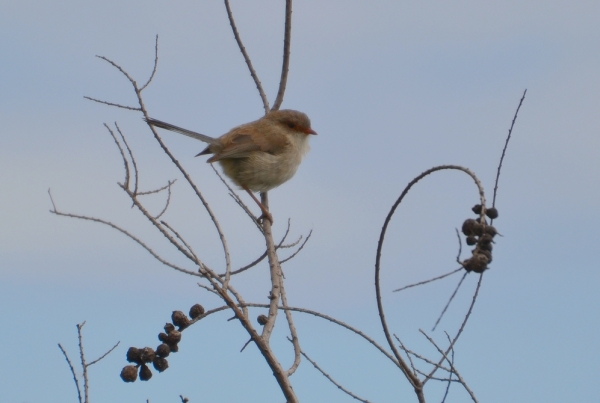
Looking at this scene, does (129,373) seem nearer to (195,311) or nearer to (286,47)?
(195,311)

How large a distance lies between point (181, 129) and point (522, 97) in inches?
179

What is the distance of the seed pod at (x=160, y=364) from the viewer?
4016 millimetres

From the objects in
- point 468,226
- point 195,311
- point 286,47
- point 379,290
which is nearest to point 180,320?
point 195,311

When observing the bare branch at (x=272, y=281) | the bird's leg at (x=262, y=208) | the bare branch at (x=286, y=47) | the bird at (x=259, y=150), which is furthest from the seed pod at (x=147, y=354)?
the bird at (x=259, y=150)

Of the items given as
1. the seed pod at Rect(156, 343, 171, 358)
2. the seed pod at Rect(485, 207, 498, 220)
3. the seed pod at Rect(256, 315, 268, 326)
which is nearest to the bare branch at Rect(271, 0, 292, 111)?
the seed pod at Rect(256, 315, 268, 326)

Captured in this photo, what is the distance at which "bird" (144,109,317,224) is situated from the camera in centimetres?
768

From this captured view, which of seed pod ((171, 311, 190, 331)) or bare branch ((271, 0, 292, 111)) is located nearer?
seed pod ((171, 311, 190, 331))

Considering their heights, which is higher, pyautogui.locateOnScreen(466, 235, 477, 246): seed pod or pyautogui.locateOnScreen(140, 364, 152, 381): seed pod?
pyautogui.locateOnScreen(140, 364, 152, 381): seed pod

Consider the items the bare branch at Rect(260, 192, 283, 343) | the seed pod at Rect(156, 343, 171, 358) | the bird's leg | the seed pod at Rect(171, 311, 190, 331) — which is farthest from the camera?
the bird's leg

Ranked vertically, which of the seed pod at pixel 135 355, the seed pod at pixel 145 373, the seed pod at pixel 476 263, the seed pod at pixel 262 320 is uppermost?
the seed pod at pixel 262 320

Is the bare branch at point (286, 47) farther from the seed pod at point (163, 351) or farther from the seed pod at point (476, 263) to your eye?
the seed pod at point (476, 263)

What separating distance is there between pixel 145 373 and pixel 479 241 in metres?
2.13

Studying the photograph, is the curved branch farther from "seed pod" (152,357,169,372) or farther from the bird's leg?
the bird's leg

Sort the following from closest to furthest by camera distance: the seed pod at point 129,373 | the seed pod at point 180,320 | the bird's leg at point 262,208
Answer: the seed pod at point 129,373 < the seed pod at point 180,320 < the bird's leg at point 262,208
